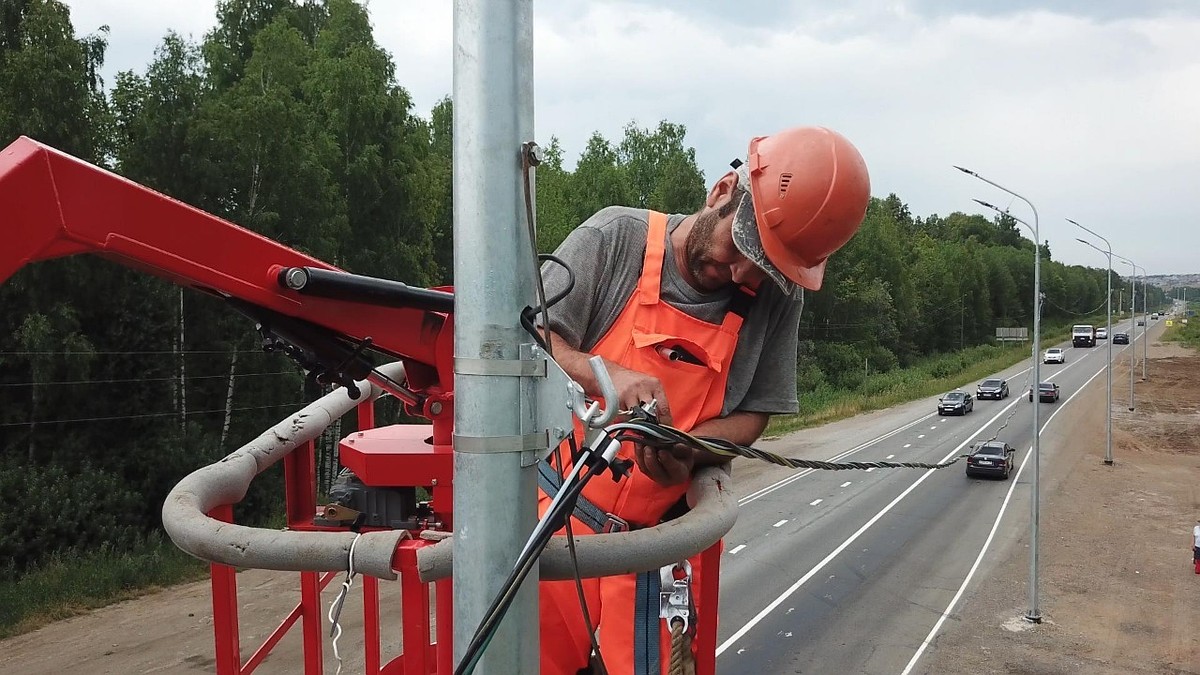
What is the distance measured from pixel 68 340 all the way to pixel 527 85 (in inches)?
789

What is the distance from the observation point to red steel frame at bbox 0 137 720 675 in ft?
7.04

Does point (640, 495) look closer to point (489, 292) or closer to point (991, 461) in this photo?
point (489, 292)

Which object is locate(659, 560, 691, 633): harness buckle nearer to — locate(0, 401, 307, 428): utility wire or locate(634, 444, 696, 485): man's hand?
locate(634, 444, 696, 485): man's hand

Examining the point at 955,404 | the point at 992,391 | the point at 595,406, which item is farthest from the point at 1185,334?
the point at 595,406

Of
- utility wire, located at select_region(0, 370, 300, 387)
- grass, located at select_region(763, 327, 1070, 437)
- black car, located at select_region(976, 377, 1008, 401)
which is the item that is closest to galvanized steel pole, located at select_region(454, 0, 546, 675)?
utility wire, located at select_region(0, 370, 300, 387)

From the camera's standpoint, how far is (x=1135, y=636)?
2172cm

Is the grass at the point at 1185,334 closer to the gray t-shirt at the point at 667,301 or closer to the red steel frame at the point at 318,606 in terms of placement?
the gray t-shirt at the point at 667,301

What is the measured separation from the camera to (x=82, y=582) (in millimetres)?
17328

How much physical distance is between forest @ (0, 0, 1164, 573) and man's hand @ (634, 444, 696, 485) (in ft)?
61.2

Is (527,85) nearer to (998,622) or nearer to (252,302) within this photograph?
(252,302)

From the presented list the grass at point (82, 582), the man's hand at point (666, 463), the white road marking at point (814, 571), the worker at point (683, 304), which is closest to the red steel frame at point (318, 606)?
the worker at point (683, 304)

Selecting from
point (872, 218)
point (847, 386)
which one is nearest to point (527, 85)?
point (847, 386)

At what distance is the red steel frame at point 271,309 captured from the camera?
7.04ft

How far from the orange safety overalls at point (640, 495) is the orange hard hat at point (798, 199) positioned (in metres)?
0.31
